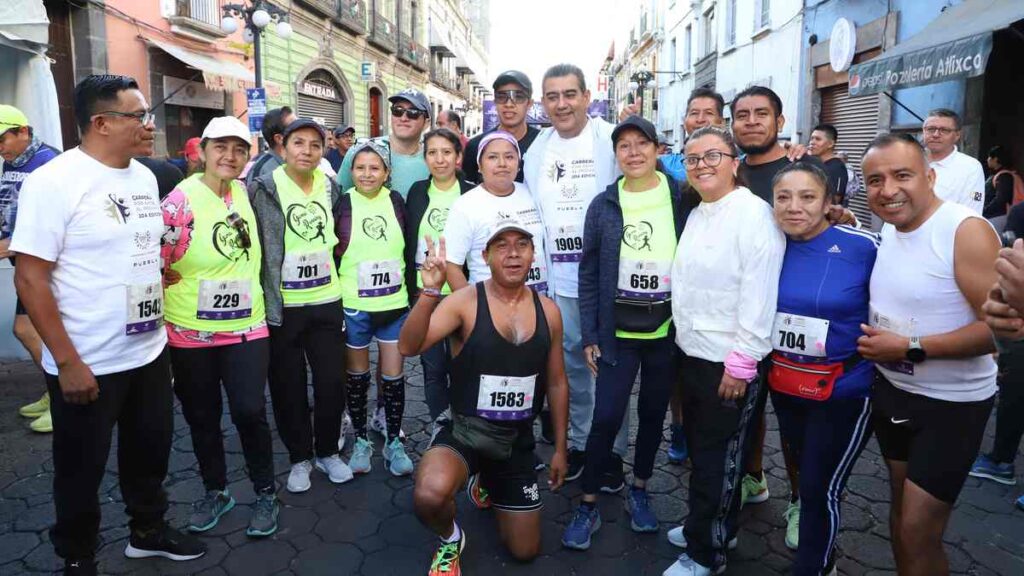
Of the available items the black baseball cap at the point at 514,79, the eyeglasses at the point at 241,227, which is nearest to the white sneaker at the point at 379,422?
the eyeglasses at the point at 241,227

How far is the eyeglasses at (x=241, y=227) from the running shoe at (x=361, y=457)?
1.47 m

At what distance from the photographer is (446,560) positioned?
297cm

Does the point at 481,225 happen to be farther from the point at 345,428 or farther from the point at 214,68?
the point at 214,68

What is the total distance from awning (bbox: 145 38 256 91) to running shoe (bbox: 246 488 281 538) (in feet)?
37.2

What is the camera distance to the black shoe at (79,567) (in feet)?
9.04

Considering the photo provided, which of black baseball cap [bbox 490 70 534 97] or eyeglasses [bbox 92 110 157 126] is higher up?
black baseball cap [bbox 490 70 534 97]

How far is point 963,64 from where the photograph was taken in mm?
6008

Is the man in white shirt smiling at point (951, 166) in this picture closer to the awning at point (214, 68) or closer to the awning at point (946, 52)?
the awning at point (946, 52)

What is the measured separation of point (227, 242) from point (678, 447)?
2.93 m

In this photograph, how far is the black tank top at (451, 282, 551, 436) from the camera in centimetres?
303

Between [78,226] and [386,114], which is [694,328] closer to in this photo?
[78,226]

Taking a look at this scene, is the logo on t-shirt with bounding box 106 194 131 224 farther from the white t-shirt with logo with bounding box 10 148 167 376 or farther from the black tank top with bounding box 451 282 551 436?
the black tank top with bounding box 451 282 551 436

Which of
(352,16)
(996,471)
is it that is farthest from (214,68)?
(996,471)

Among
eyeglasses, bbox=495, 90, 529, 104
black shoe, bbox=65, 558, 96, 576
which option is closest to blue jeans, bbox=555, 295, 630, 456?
eyeglasses, bbox=495, 90, 529, 104
